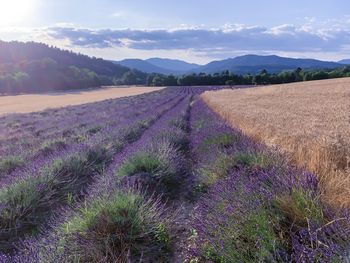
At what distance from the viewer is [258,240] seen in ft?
9.88

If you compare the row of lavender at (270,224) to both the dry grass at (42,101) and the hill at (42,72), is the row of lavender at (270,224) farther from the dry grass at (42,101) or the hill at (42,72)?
the hill at (42,72)

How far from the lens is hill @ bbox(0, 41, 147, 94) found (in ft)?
311

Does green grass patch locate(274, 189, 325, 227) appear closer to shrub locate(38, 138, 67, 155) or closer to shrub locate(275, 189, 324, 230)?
shrub locate(275, 189, 324, 230)

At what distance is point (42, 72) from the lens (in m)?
99.9

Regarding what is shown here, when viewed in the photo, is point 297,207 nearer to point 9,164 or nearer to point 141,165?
point 141,165

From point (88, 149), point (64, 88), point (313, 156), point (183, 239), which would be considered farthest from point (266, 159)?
point (64, 88)

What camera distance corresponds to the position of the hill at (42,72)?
9469cm

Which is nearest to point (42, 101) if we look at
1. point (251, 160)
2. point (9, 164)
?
point (9, 164)

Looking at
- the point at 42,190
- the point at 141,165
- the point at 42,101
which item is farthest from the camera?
the point at 42,101

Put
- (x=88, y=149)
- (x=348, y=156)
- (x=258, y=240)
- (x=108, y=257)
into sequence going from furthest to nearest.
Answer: (x=88, y=149) → (x=348, y=156) → (x=108, y=257) → (x=258, y=240)

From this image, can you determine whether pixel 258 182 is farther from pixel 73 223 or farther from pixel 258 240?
pixel 73 223

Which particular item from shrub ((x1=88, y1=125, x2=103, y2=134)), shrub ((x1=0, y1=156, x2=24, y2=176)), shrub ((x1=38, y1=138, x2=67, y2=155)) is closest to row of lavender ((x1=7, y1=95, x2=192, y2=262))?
shrub ((x1=0, y1=156, x2=24, y2=176))

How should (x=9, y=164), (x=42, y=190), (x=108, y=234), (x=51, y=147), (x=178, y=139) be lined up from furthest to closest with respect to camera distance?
(x=51, y=147), (x=178, y=139), (x=9, y=164), (x=42, y=190), (x=108, y=234)

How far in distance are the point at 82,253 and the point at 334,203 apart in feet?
7.77
